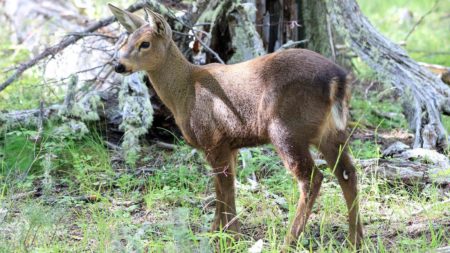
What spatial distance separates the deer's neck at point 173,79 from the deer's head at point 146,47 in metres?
0.07

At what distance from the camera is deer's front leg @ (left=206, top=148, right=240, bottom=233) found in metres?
5.66

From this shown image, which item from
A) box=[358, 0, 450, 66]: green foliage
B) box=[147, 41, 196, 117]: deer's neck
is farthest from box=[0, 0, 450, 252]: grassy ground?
box=[358, 0, 450, 66]: green foliage

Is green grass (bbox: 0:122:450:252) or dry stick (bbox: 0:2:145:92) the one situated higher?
dry stick (bbox: 0:2:145:92)

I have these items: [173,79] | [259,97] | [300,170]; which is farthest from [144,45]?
[300,170]

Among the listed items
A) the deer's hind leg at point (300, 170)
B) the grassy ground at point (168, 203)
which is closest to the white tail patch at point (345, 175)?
the deer's hind leg at point (300, 170)

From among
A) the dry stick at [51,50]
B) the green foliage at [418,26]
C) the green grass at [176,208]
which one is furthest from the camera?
the green foliage at [418,26]

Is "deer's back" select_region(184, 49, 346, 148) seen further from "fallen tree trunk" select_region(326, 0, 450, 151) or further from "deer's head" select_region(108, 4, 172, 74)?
"fallen tree trunk" select_region(326, 0, 450, 151)

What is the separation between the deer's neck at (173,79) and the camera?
5.94 meters

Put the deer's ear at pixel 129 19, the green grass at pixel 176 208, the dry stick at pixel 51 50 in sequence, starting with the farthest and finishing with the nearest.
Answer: the dry stick at pixel 51 50
the deer's ear at pixel 129 19
the green grass at pixel 176 208

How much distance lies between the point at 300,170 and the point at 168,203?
144 centimetres

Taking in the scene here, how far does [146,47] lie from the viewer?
5871 mm

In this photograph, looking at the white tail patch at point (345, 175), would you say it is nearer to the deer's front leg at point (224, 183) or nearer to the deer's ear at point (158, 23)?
the deer's front leg at point (224, 183)

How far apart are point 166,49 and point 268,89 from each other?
1.09 metres

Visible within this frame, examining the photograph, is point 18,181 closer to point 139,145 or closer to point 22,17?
point 139,145
